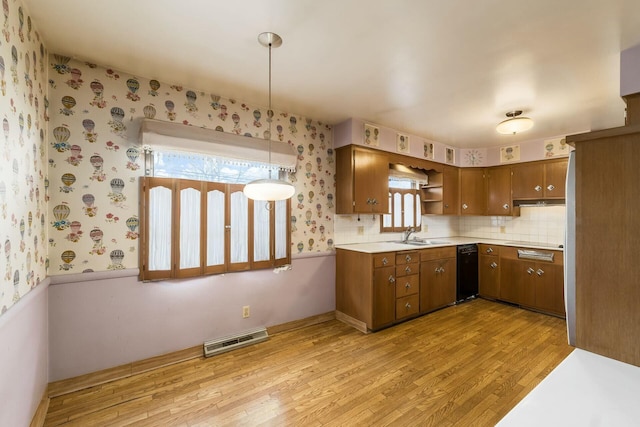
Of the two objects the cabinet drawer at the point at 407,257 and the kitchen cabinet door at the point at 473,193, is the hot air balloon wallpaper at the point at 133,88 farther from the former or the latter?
the kitchen cabinet door at the point at 473,193

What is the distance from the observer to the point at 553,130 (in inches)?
145

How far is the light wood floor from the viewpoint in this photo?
1825 mm

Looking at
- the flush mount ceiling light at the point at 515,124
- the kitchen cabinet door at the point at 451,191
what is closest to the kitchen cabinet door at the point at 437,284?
the kitchen cabinet door at the point at 451,191

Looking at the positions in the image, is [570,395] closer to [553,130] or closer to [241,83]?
[241,83]

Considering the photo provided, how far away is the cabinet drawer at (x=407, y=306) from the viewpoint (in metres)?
3.30

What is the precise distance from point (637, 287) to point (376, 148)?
2764 millimetres

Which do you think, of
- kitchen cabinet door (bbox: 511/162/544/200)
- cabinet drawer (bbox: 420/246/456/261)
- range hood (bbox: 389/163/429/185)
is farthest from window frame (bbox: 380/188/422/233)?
kitchen cabinet door (bbox: 511/162/544/200)

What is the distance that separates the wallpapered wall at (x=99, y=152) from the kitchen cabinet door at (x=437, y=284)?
3101 mm

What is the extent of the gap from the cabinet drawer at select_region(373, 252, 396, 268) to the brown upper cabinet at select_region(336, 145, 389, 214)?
1.95 ft

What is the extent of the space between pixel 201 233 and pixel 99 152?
100 cm

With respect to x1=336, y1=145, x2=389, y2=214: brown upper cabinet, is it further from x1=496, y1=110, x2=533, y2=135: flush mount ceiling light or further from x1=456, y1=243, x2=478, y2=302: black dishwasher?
x1=456, y1=243, x2=478, y2=302: black dishwasher

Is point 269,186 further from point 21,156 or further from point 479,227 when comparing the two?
point 479,227

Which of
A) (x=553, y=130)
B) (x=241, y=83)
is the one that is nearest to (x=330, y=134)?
(x=241, y=83)

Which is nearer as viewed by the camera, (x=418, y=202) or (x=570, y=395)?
(x=570, y=395)
